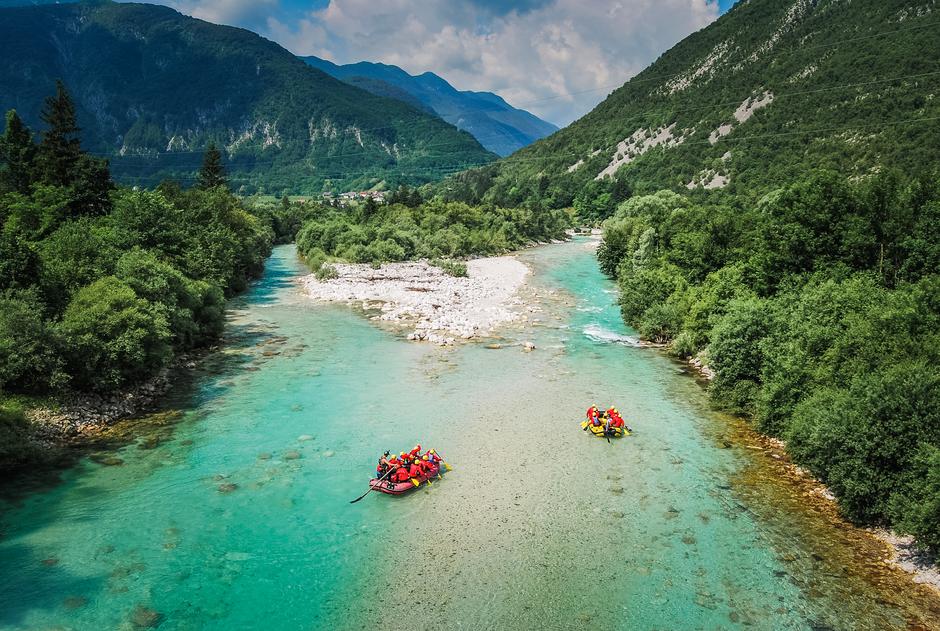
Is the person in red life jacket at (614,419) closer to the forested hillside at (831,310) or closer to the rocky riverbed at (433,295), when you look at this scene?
the forested hillside at (831,310)

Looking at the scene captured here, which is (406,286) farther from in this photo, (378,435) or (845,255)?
(845,255)

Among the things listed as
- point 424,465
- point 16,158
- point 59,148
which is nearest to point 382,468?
point 424,465

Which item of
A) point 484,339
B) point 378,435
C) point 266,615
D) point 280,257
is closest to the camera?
point 266,615

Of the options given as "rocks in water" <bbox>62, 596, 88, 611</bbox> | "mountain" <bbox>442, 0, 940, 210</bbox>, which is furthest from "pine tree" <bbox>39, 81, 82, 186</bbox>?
"mountain" <bbox>442, 0, 940, 210</bbox>

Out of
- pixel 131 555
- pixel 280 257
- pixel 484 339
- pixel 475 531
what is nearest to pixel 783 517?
pixel 475 531

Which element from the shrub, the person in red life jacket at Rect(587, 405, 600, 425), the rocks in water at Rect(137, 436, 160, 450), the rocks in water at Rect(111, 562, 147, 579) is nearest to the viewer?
the rocks in water at Rect(111, 562, 147, 579)

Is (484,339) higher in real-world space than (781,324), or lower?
lower

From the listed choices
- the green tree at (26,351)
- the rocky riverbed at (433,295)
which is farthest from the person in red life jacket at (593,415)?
the green tree at (26,351)

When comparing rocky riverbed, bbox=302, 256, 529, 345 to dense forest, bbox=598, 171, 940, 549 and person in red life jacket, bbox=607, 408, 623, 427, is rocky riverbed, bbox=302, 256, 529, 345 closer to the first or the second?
dense forest, bbox=598, 171, 940, 549
